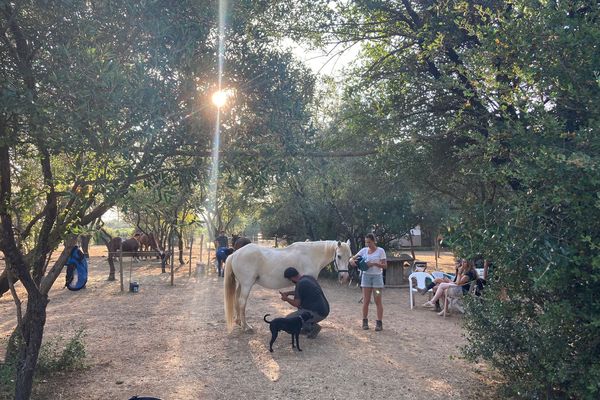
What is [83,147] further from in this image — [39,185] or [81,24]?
[39,185]

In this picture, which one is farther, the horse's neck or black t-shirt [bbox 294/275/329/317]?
the horse's neck

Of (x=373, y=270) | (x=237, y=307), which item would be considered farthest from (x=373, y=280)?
(x=237, y=307)

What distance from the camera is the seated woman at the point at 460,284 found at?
30.5 ft

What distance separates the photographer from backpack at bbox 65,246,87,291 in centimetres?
917

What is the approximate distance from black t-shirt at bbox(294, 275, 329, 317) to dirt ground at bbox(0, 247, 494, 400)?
530mm

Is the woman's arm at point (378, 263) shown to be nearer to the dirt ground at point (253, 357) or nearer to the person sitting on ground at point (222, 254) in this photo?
the dirt ground at point (253, 357)

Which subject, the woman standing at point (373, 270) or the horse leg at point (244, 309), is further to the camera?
the horse leg at point (244, 309)

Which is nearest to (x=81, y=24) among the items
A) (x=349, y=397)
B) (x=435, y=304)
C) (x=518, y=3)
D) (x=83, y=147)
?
(x=83, y=147)

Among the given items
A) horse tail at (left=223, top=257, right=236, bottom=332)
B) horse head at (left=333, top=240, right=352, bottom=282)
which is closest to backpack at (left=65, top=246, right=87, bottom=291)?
horse tail at (left=223, top=257, right=236, bottom=332)

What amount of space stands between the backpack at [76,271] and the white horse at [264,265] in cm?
333

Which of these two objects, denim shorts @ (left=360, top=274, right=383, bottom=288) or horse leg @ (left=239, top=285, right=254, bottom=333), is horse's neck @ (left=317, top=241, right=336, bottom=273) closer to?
denim shorts @ (left=360, top=274, right=383, bottom=288)

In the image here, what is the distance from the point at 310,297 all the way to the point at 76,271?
17.9 feet

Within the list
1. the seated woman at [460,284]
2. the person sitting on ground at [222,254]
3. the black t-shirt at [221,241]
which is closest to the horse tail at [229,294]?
the seated woman at [460,284]

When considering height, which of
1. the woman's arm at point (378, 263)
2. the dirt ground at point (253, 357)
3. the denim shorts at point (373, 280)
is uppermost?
the woman's arm at point (378, 263)
